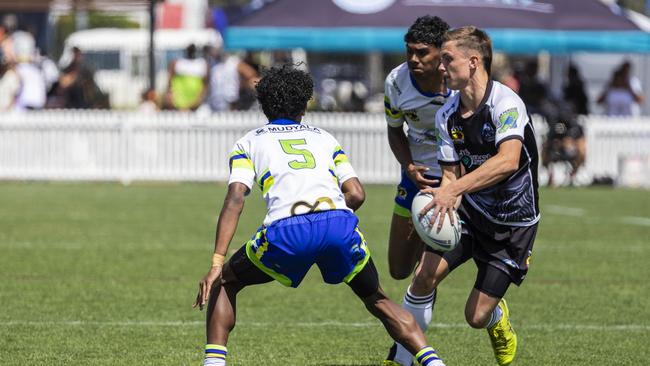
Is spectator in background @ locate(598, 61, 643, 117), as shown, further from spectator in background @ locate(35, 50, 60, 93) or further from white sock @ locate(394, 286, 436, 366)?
white sock @ locate(394, 286, 436, 366)

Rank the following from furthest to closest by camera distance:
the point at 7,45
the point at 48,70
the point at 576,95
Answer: the point at 48,70 < the point at 7,45 < the point at 576,95

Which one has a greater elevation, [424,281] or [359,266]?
[359,266]

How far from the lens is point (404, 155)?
821 centimetres

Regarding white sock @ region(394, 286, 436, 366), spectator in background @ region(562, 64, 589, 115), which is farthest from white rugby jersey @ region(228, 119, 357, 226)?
spectator in background @ region(562, 64, 589, 115)

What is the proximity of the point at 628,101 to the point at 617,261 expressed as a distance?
12941 mm

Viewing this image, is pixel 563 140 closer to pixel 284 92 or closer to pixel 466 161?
pixel 466 161

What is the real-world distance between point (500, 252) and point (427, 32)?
5.11ft

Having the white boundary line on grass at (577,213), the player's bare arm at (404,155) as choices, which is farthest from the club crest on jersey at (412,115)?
the white boundary line on grass at (577,213)

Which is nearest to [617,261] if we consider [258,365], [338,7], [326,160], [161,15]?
[258,365]

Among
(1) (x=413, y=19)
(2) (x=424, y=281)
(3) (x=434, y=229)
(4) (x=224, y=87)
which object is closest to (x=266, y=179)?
(3) (x=434, y=229)

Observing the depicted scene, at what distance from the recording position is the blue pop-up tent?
23.4m

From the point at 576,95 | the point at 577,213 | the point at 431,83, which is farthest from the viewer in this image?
the point at 576,95

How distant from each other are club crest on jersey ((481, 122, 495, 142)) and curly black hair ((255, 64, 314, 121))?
1019 mm

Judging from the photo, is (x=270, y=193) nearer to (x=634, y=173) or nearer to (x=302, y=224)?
(x=302, y=224)
